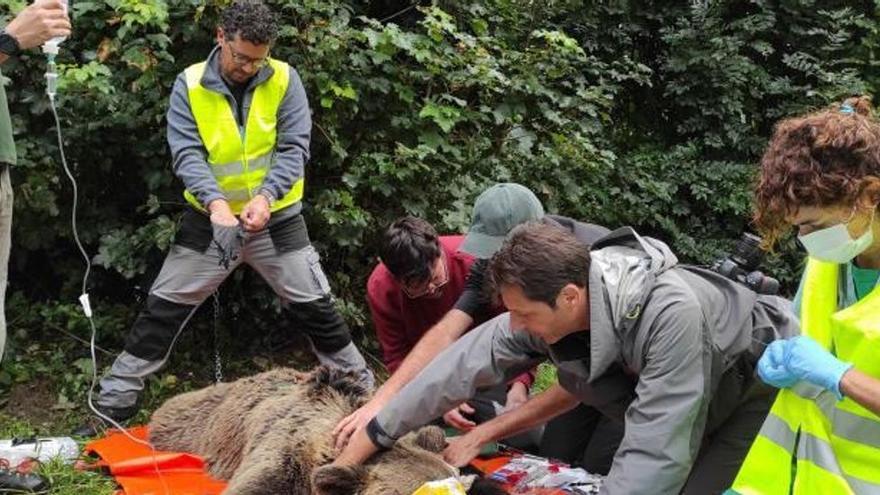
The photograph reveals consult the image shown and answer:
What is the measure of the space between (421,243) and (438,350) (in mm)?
470

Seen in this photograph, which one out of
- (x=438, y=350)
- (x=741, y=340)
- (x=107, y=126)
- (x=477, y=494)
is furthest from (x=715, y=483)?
(x=107, y=126)

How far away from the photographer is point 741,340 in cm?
304

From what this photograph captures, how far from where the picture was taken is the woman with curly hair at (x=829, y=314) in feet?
7.95

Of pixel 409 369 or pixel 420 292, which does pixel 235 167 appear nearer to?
pixel 420 292

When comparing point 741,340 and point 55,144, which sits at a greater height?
point 741,340

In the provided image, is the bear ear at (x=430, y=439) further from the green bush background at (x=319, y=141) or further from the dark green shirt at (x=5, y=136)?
the green bush background at (x=319, y=141)

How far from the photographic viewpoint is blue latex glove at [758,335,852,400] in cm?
240

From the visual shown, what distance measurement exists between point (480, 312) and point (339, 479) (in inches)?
47.2

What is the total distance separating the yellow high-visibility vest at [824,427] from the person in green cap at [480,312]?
3.44 ft

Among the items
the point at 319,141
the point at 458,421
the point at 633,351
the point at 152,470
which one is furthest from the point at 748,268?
the point at 319,141

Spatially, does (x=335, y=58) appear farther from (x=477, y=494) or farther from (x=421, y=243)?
(x=477, y=494)

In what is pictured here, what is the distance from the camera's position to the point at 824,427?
2553 mm

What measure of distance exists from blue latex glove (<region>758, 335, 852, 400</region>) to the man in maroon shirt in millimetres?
1774

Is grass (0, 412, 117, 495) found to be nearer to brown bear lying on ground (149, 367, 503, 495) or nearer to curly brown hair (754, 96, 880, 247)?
brown bear lying on ground (149, 367, 503, 495)
